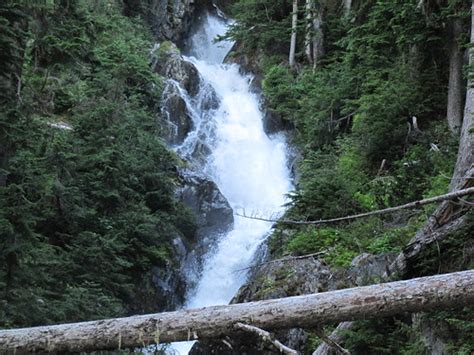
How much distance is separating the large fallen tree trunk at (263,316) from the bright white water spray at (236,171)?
313 inches

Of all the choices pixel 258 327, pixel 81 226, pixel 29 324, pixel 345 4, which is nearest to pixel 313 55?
pixel 345 4

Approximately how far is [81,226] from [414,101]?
7953 millimetres

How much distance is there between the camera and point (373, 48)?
12.8 m

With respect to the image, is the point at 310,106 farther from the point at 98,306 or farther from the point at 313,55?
the point at 98,306

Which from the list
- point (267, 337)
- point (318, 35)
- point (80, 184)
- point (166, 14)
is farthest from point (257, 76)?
point (267, 337)

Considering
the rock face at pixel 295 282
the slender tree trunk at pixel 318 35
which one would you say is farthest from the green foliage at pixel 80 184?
the slender tree trunk at pixel 318 35

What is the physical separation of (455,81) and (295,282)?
18.8ft

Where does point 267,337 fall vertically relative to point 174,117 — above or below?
below

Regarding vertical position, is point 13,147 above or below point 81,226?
below

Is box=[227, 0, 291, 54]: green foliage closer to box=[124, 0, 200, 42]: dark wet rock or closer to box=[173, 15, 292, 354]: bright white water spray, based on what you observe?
box=[173, 15, 292, 354]: bright white water spray

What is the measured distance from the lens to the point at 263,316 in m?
3.69

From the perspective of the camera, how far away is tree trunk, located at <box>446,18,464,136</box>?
10641mm

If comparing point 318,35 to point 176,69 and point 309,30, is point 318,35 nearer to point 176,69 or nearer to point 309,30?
point 309,30

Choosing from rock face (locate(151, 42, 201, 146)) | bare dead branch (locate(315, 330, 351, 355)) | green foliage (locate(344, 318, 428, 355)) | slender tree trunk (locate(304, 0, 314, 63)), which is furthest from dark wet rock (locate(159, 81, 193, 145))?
bare dead branch (locate(315, 330, 351, 355))
